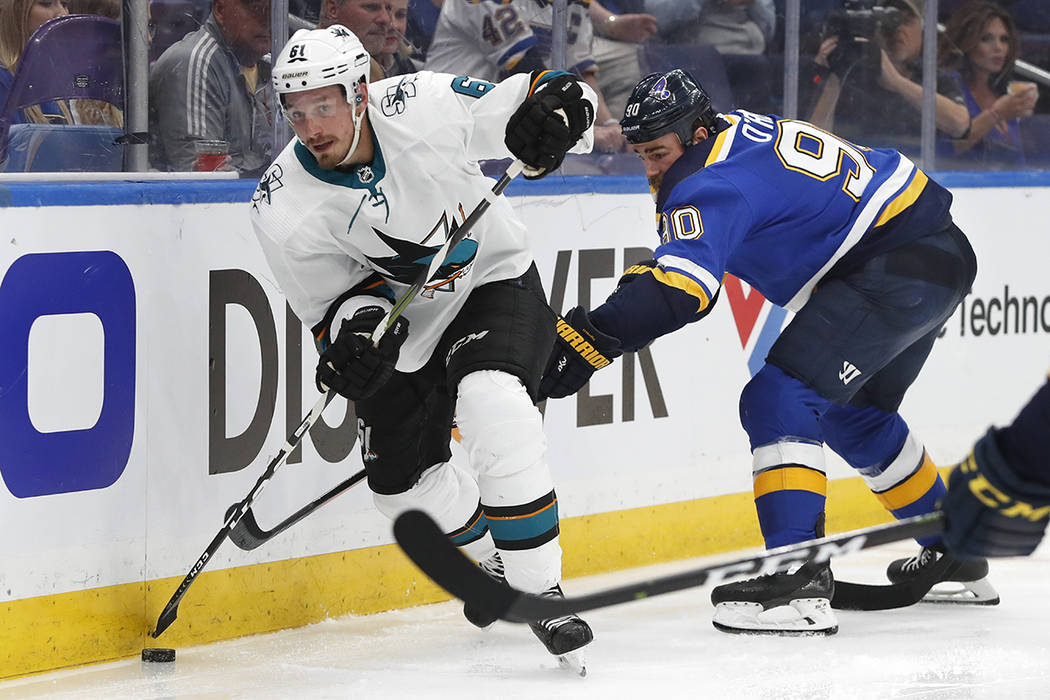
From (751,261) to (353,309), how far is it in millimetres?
873

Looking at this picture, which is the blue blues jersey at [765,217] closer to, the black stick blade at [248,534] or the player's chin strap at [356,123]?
the player's chin strap at [356,123]

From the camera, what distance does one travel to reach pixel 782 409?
327 cm

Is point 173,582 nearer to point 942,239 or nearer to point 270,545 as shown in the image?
point 270,545

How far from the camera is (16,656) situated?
2947 millimetres

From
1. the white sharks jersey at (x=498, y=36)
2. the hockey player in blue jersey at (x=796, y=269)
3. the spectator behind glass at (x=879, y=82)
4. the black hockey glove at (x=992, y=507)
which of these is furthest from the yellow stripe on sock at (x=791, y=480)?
the spectator behind glass at (x=879, y=82)

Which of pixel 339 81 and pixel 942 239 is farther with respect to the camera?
pixel 942 239

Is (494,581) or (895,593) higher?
(494,581)

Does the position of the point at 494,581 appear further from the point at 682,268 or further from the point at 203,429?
the point at 203,429

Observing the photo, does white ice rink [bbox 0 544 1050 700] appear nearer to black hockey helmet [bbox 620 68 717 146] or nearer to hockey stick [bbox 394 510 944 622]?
hockey stick [bbox 394 510 944 622]

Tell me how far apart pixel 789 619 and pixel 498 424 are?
87 cm

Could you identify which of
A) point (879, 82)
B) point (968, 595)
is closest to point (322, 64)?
point (968, 595)

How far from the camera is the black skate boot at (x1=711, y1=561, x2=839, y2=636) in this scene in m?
3.33

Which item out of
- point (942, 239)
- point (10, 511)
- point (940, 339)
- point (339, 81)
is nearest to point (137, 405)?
point (10, 511)

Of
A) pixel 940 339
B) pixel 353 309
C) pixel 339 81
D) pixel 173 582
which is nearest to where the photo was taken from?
pixel 339 81
